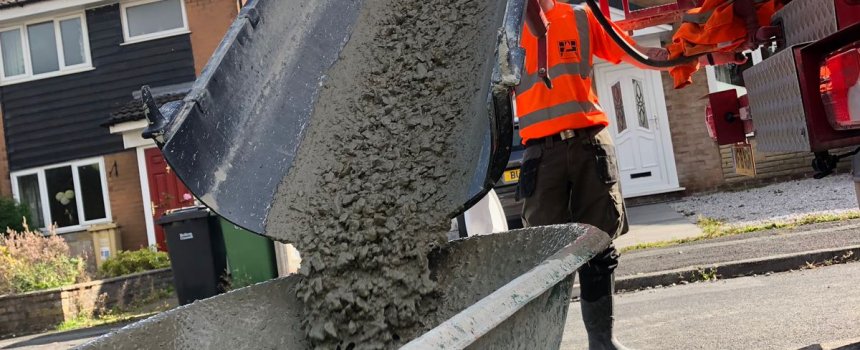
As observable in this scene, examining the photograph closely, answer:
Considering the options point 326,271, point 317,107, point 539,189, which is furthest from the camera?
point 539,189

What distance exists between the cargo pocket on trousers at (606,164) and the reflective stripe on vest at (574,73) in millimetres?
184

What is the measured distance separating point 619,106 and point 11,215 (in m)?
10.5

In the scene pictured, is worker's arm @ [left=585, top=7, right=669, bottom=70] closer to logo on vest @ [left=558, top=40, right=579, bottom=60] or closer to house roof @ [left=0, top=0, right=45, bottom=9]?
logo on vest @ [left=558, top=40, right=579, bottom=60]

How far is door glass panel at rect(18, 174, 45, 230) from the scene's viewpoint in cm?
1619

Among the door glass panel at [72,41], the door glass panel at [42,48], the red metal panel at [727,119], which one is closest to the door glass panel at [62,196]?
the door glass panel at [42,48]

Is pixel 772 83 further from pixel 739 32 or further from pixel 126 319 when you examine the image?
pixel 126 319

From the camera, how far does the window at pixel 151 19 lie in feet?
52.3

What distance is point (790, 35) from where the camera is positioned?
3256 millimetres

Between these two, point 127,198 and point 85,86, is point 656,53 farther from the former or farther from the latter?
point 85,86

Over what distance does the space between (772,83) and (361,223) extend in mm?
1608

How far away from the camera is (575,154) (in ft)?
12.8

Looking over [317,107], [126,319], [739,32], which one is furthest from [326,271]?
[126,319]

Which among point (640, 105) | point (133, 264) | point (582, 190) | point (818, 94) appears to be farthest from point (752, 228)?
point (133, 264)

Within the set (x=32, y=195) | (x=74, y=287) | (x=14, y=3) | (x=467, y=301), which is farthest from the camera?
(x=32, y=195)
